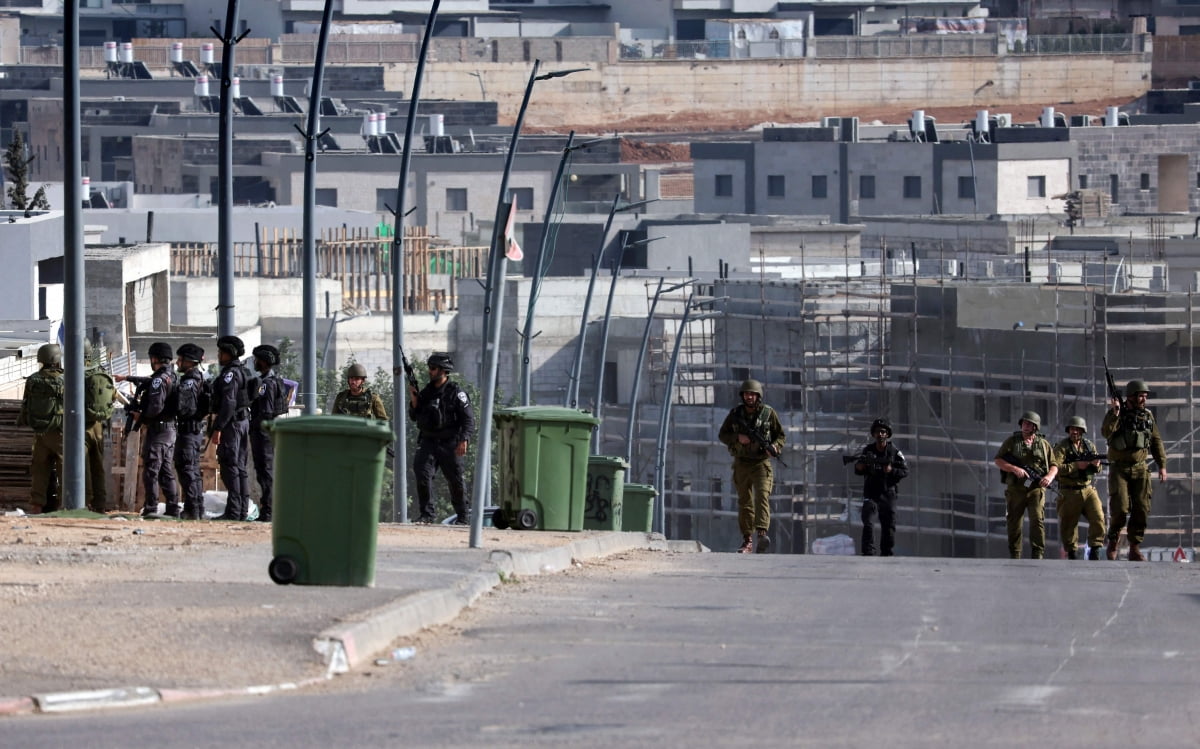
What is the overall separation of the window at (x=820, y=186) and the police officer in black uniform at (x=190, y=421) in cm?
7663

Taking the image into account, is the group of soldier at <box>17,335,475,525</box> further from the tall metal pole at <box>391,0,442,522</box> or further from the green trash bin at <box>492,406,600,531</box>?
the tall metal pole at <box>391,0,442,522</box>

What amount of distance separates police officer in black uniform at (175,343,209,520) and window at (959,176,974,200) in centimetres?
7172

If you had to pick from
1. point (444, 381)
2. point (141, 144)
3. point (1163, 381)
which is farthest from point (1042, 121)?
point (444, 381)

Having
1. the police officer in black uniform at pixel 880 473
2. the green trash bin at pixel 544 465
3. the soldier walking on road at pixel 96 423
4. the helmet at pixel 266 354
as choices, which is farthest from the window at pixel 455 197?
the green trash bin at pixel 544 465

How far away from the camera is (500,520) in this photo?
19.0 metres

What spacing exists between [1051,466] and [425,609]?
9.96 meters

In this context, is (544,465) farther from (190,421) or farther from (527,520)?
(190,421)

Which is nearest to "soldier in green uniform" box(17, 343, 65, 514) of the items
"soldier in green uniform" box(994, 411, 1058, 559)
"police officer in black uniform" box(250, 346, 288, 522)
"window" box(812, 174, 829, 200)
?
"police officer in black uniform" box(250, 346, 288, 522)

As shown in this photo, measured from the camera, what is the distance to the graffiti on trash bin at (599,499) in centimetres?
2295

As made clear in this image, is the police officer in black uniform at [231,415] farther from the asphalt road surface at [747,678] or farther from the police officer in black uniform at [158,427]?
the asphalt road surface at [747,678]

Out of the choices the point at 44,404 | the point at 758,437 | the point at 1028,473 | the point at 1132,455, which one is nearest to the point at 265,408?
the point at 44,404

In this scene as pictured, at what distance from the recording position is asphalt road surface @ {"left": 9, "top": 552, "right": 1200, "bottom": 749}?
9.59m

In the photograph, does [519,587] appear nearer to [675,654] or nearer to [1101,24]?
[675,654]

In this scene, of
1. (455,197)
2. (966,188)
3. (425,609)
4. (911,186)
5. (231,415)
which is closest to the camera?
(425,609)
